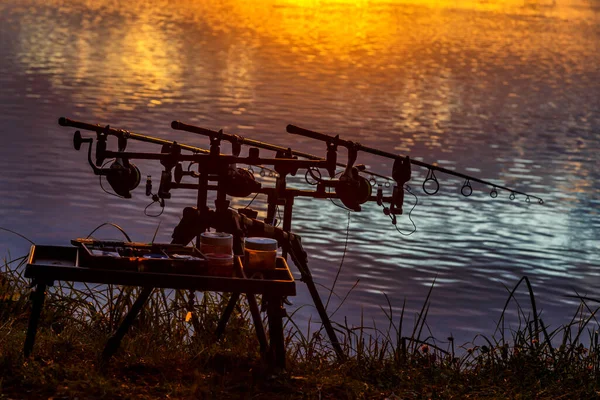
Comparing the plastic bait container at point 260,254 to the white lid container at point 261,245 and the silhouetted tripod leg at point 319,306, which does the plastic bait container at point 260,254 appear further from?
the silhouetted tripod leg at point 319,306

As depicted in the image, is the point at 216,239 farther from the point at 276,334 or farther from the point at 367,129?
the point at 367,129

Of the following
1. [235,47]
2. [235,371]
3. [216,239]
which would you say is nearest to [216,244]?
[216,239]

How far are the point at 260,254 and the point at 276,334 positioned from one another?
0.40m

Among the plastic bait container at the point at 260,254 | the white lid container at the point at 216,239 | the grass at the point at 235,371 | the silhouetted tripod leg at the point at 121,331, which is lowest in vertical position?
the grass at the point at 235,371

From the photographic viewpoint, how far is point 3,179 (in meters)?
16.3

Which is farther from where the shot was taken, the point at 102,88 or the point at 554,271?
the point at 102,88

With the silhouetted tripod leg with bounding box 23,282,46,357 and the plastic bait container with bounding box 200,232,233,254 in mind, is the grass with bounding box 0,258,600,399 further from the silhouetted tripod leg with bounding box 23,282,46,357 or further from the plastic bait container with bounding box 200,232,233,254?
the plastic bait container with bounding box 200,232,233,254

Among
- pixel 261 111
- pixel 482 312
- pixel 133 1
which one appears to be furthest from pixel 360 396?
pixel 133 1

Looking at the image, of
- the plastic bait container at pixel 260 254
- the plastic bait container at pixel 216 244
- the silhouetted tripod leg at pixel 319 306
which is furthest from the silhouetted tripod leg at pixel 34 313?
the silhouetted tripod leg at pixel 319 306

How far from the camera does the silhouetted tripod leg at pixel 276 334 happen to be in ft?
20.3

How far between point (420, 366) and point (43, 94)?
2220 cm

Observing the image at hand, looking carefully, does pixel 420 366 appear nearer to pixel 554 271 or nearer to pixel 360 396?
pixel 360 396

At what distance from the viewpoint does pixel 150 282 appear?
597 cm

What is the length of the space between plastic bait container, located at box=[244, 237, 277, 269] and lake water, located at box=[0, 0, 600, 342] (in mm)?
3621
